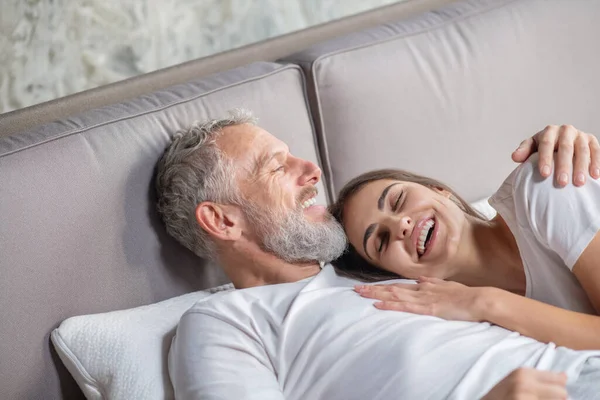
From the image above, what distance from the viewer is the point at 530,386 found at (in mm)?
1387

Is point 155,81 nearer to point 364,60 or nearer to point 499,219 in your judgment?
point 364,60

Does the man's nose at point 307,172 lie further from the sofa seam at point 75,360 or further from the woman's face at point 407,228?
the sofa seam at point 75,360

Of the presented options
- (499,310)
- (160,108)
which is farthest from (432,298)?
(160,108)

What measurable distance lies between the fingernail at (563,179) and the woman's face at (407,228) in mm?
254

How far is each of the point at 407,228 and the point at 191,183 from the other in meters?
0.49

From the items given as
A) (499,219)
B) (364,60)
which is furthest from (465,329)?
(364,60)

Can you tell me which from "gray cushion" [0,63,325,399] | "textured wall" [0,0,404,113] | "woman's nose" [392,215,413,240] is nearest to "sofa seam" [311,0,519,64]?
"gray cushion" [0,63,325,399]

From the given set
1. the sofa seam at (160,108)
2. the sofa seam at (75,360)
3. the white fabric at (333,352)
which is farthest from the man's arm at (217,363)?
the sofa seam at (160,108)

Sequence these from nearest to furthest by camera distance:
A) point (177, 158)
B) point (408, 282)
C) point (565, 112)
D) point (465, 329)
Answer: point (465, 329) → point (408, 282) → point (177, 158) → point (565, 112)

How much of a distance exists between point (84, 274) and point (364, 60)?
0.92 metres

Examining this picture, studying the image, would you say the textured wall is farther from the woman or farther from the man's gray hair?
the woman

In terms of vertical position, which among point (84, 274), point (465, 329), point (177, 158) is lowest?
point (465, 329)

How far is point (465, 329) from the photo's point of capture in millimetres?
1574

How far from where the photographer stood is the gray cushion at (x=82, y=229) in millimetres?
1649
